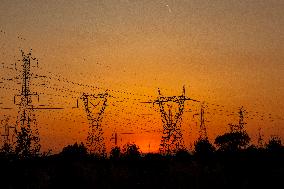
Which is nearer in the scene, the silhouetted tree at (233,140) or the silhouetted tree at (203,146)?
the silhouetted tree at (203,146)

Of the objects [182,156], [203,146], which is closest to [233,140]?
[203,146]

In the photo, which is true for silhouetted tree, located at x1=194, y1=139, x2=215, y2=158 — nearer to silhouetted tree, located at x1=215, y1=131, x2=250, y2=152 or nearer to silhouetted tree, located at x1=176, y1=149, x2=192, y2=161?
silhouetted tree, located at x1=176, y1=149, x2=192, y2=161

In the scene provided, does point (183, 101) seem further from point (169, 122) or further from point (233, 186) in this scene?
point (233, 186)

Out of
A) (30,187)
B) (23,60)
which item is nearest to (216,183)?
(30,187)

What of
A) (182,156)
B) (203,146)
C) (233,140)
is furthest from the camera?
(233,140)

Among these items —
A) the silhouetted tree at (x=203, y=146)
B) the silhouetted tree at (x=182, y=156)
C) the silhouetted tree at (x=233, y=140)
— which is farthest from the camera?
the silhouetted tree at (x=233, y=140)

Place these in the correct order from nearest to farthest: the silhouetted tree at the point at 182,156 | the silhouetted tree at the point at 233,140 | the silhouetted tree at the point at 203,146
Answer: the silhouetted tree at the point at 182,156, the silhouetted tree at the point at 203,146, the silhouetted tree at the point at 233,140

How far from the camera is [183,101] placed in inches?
3219

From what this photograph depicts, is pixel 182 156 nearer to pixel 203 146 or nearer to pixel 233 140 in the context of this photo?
pixel 203 146

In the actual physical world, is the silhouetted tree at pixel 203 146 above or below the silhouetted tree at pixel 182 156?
above

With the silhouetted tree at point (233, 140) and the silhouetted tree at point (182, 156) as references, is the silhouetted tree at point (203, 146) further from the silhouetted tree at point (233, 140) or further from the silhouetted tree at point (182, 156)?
the silhouetted tree at point (233, 140)

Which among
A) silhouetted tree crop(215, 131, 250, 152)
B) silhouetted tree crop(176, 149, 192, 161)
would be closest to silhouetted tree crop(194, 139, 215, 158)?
silhouetted tree crop(176, 149, 192, 161)

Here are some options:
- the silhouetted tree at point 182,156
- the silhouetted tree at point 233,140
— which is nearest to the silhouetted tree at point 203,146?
the silhouetted tree at point 182,156

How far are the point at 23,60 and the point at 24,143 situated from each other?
1915cm
